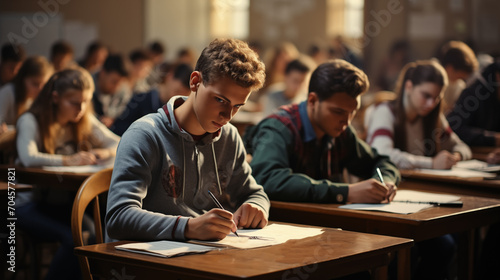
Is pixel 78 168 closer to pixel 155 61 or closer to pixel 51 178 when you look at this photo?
pixel 51 178

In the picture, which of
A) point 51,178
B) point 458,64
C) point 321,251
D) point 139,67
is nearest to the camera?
point 321,251

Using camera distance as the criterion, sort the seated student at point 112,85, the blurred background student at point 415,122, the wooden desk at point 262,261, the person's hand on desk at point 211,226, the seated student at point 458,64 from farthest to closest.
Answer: the seated student at point 112,85 < the seated student at point 458,64 < the blurred background student at point 415,122 < the person's hand on desk at point 211,226 < the wooden desk at point 262,261

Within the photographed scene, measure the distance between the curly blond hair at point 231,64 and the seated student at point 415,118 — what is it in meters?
1.59

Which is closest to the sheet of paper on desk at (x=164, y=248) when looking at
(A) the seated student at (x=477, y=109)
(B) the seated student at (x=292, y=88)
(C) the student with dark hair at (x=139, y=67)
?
(A) the seated student at (x=477, y=109)

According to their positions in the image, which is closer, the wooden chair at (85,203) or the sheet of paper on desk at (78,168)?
the wooden chair at (85,203)

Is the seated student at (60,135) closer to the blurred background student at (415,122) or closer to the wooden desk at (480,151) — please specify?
the blurred background student at (415,122)

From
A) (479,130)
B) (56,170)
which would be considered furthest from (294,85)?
(56,170)

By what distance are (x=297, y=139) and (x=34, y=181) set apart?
48.7 inches

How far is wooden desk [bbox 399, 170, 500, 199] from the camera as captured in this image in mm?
2887

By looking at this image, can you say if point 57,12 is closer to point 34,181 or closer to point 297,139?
point 34,181

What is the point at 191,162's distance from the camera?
197cm

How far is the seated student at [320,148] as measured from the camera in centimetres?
233

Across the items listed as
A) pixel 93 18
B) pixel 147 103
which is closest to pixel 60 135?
pixel 147 103

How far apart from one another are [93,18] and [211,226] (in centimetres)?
1032
